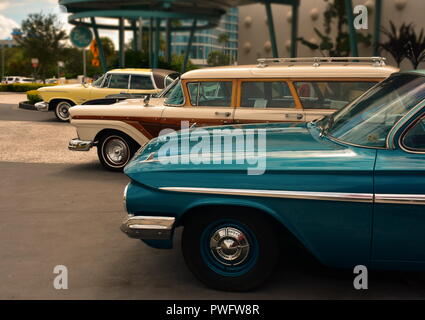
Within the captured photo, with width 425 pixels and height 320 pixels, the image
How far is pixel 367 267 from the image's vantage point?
157 inches

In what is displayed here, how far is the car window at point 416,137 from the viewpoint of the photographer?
386 cm

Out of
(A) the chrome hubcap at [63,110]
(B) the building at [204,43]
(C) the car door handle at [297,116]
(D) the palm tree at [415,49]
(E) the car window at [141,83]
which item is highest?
(B) the building at [204,43]

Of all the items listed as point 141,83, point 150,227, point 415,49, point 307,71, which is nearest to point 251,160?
point 150,227

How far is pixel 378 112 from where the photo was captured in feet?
13.9

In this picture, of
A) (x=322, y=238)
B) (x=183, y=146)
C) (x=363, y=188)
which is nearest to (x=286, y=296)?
(x=322, y=238)

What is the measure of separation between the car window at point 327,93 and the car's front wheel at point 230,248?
3927mm

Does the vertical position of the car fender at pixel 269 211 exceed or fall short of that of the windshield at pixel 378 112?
it falls short

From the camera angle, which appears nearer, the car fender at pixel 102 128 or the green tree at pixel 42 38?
the car fender at pixel 102 128

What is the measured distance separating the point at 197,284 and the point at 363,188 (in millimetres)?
1470

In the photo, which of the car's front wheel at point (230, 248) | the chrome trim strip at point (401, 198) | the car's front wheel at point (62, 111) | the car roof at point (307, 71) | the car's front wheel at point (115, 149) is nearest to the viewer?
the chrome trim strip at point (401, 198)

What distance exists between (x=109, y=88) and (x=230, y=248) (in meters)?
12.1

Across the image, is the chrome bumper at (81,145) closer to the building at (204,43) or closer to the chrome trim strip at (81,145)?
the chrome trim strip at (81,145)

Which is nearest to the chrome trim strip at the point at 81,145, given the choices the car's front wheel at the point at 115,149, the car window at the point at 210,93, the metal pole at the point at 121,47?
the car's front wheel at the point at 115,149
